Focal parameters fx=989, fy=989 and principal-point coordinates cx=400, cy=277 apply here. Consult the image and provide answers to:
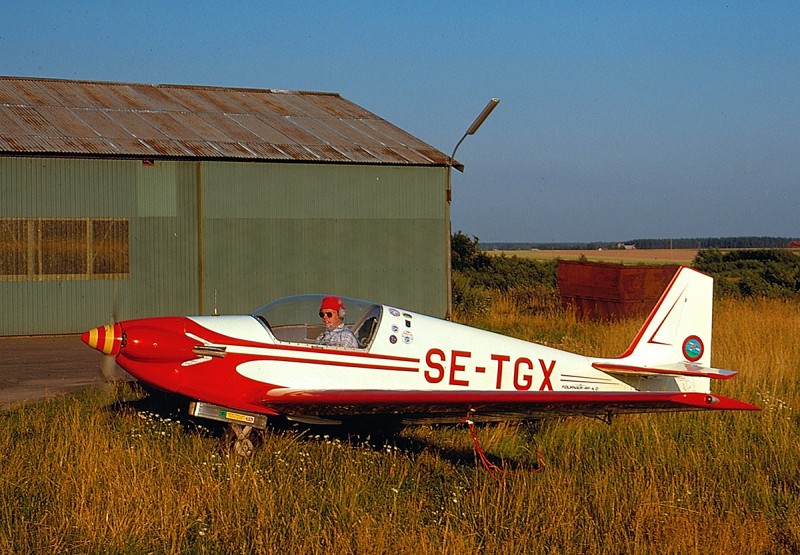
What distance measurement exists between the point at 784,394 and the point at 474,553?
671cm

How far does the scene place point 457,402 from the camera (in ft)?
26.7

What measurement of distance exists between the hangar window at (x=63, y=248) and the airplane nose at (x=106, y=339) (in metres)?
11.8

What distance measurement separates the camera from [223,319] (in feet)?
28.9

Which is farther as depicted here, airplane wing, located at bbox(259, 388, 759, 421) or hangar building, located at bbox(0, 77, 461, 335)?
hangar building, located at bbox(0, 77, 461, 335)

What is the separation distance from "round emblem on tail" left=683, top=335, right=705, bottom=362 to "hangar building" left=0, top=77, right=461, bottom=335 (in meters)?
12.6

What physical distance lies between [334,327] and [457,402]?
139 centimetres

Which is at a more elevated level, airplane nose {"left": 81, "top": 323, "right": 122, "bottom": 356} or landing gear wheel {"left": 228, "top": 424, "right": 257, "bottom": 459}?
airplane nose {"left": 81, "top": 323, "right": 122, "bottom": 356}

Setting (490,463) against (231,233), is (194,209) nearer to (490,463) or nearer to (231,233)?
(231,233)

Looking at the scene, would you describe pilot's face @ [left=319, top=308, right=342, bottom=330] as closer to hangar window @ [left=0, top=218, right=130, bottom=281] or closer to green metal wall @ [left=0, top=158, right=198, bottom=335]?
green metal wall @ [left=0, top=158, right=198, bottom=335]

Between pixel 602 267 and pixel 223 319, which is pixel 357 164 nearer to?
pixel 602 267

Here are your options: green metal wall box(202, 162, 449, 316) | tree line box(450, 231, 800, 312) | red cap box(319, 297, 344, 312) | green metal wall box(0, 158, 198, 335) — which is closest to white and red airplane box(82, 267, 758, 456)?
red cap box(319, 297, 344, 312)

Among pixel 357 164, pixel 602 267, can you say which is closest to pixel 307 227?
pixel 357 164

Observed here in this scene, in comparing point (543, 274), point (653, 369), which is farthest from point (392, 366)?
point (543, 274)

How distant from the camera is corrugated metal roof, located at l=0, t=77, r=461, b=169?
2005 centimetres
